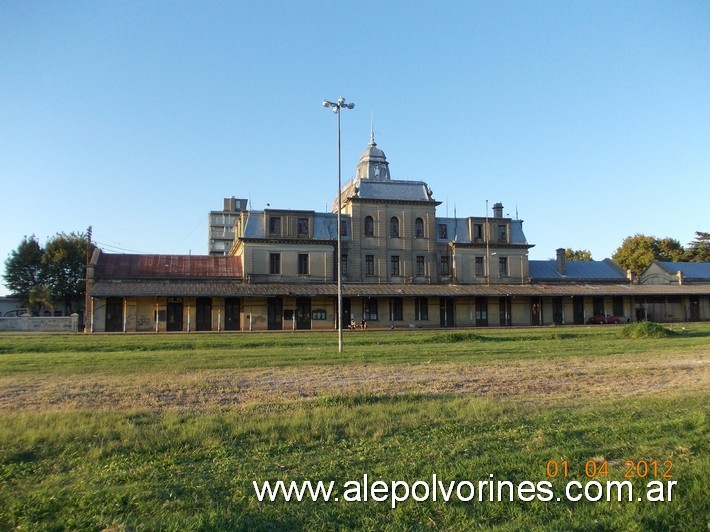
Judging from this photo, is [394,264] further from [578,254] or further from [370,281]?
[578,254]

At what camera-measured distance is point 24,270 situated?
73.6m

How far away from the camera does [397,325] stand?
5372 centimetres

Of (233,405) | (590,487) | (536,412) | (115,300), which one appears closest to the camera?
(590,487)

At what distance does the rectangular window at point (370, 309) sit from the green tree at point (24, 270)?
149 ft

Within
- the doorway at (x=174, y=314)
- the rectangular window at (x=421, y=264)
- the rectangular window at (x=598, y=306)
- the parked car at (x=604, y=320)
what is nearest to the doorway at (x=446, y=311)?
the rectangular window at (x=421, y=264)

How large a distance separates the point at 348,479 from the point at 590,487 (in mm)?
2552

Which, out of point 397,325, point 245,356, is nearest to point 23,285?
point 397,325

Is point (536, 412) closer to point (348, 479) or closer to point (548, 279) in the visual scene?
point (348, 479)

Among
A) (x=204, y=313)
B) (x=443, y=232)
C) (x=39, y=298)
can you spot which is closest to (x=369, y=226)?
(x=443, y=232)

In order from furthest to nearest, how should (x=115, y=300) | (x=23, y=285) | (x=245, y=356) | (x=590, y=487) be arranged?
(x=23, y=285)
(x=115, y=300)
(x=245, y=356)
(x=590, y=487)

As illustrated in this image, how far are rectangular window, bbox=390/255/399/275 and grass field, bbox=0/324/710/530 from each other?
42.3 metres

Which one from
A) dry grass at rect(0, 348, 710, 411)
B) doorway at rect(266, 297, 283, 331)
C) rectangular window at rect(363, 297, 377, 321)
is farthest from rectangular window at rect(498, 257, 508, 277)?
dry grass at rect(0, 348, 710, 411)

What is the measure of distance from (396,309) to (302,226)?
40.3ft

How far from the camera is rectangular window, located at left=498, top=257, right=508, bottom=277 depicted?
61.1 m
